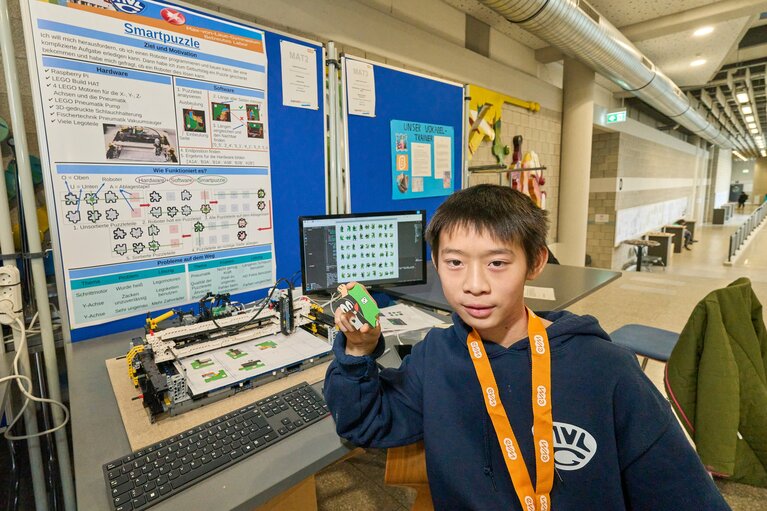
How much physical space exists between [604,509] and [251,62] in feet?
6.52

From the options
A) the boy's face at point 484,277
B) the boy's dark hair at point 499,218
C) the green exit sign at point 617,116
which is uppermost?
the green exit sign at point 617,116

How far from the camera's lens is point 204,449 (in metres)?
0.81

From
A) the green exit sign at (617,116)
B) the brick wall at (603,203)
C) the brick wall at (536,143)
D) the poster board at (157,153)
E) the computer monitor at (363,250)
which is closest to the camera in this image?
the poster board at (157,153)

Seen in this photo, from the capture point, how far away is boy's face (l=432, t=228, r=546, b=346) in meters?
0.76

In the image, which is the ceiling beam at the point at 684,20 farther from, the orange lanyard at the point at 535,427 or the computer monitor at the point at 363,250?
the orange lanyard at the point at 535,427

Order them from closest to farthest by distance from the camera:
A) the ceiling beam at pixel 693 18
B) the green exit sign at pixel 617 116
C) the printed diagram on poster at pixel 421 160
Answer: the printed diagram on poster at pixel 421 160 → the ceiling beam at pixel 693 18 → the green exit sign at pixel 617 116

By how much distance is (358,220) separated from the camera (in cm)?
171

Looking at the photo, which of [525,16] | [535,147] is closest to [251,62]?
[525,16]

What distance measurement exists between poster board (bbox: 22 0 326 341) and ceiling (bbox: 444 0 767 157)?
2194 mm

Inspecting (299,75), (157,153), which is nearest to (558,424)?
(157,153)

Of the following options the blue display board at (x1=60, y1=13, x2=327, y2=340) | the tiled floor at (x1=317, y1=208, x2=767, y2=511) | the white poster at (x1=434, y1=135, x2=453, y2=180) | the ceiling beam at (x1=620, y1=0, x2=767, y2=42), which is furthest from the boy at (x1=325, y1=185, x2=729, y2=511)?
the ceiling beam at (x1=620, y1=0, x2=767, y2=42)

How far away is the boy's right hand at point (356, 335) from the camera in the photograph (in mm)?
771

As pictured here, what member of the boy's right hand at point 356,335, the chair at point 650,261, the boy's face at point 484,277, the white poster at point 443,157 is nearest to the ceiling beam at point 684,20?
the white poster at point 443,157

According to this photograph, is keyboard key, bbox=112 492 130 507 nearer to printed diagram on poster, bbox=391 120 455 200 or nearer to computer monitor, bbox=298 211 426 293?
computer monitor, bbox=298 211 426 293
